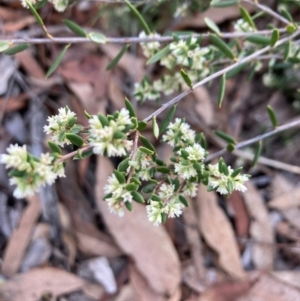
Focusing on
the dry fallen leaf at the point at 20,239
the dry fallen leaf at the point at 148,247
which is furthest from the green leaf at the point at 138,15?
the dry fallen leaf at the point at 20,239

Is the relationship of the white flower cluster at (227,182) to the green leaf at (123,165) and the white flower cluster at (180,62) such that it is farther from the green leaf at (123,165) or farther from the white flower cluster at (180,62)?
the white flower cluster at (180,62)

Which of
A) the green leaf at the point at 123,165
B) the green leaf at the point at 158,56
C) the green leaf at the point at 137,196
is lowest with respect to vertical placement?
the green leaf at the point at 137,196

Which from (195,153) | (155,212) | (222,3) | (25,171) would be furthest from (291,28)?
(25,171)

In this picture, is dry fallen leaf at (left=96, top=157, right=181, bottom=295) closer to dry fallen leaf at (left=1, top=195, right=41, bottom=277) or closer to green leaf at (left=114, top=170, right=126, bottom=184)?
dry fallen leaf at (left=1, top=195, right=41, bottom=277)

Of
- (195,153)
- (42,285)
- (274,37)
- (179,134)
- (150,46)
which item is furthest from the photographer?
(42,285)

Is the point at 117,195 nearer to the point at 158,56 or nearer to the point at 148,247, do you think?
the point at 158,56

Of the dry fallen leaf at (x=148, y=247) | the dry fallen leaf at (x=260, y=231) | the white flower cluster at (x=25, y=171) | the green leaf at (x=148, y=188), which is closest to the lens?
the white flower cluster at (x=25, y=171)
